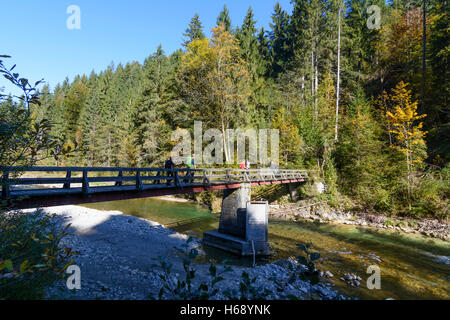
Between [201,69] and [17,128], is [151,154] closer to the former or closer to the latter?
[201,69]

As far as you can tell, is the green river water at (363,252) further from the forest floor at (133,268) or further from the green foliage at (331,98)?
the green foliage at (331,98)

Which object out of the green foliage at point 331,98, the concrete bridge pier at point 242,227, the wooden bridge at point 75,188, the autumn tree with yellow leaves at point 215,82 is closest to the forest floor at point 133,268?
the wooden bridge at point 75,188

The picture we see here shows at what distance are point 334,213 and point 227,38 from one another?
21599 mm

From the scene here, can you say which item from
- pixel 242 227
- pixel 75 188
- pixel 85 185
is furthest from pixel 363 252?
pixel 75 188

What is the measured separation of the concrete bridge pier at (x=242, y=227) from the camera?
1223cm

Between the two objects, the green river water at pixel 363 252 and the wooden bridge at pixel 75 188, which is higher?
the wooden bridge at pixel 75 188

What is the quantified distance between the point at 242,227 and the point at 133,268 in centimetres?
657

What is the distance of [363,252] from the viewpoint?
1240cm

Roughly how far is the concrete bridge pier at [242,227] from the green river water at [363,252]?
1.90ft

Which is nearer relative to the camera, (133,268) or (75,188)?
(75,188)

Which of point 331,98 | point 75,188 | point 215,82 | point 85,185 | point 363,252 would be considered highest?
point 215,82

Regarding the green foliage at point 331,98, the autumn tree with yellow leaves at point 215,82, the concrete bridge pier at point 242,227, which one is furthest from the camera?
the autumn tree with yellow leaves at point 215,82

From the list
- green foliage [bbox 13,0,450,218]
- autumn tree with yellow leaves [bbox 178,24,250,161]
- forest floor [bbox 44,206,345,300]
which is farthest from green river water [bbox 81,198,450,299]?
autumn tree with yellow leaves [bbox 178,24,250,161]

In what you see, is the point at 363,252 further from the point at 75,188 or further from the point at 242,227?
the point at 75,188
